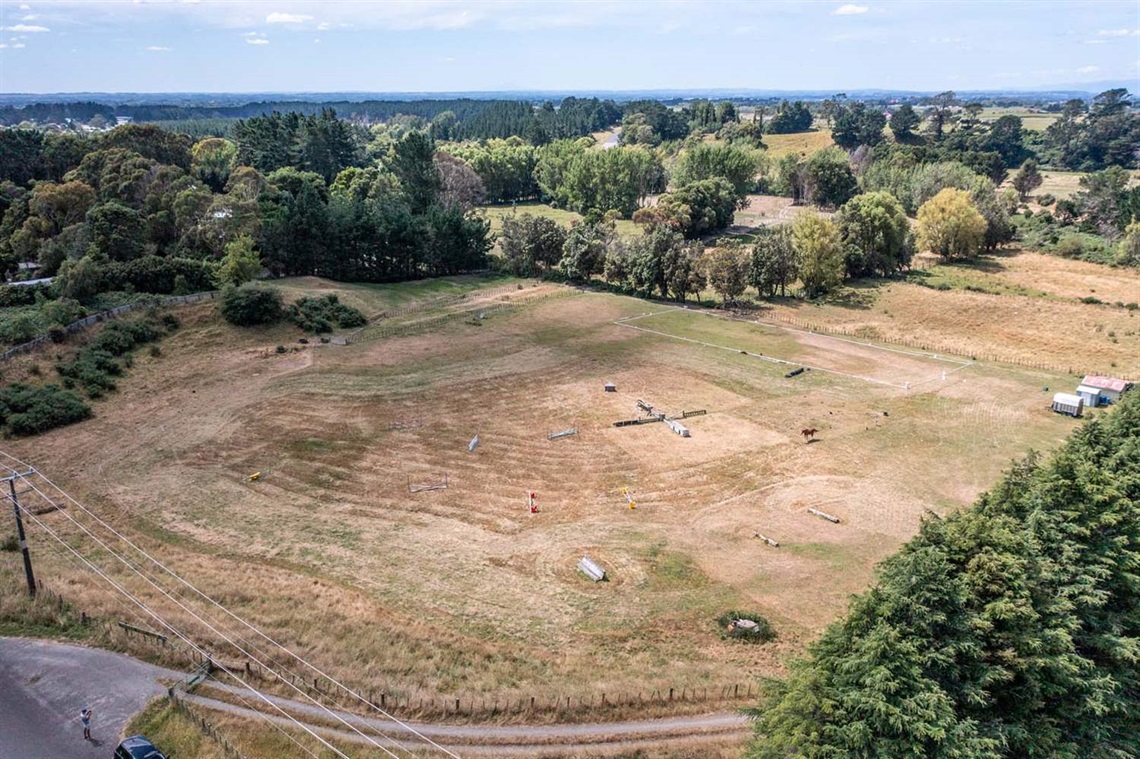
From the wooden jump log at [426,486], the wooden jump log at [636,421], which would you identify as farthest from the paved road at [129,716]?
the wooden jump log at [636,421]

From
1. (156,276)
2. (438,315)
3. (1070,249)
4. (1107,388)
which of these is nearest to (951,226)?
(1070,249)

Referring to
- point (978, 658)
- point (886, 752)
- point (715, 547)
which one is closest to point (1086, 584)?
point (978, 658)

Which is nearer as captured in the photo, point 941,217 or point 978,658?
point 978,658

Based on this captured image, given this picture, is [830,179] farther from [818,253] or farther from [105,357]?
[105,357]

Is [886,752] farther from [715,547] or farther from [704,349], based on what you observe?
[704,349]

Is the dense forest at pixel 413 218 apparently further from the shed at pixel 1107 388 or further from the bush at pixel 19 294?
the shed at pixel 1107 388

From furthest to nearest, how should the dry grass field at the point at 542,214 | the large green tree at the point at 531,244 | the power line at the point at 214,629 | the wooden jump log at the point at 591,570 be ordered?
the dry grass field at the point at 542,214 → the large green tree at the point at 531,244 → the wooden jump log at the point at 591,570 → the power line at the point at 214,629
